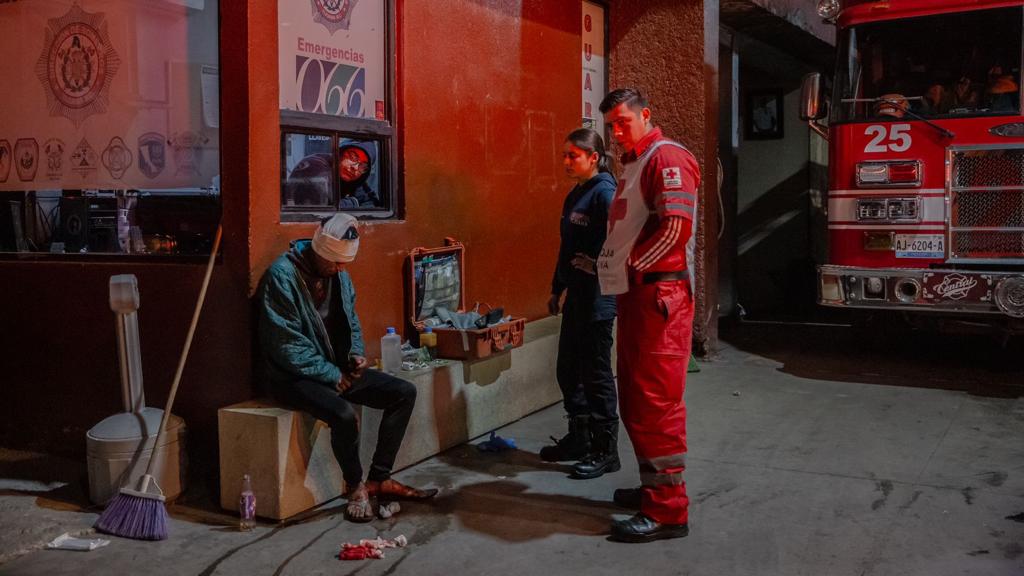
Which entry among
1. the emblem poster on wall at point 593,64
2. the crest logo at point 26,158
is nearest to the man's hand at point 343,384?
the crest logo at point 26,158

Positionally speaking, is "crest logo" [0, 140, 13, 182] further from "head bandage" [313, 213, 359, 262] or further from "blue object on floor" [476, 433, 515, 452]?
"blue object on floor" [476, 433, 515, 452]

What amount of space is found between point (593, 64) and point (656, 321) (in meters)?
5.24

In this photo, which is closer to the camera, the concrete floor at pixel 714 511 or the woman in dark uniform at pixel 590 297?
the concrete floor at pixel 714 511

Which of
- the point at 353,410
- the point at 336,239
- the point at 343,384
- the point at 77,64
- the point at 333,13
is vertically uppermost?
the point at 333,13

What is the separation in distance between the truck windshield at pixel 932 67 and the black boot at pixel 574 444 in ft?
12.9

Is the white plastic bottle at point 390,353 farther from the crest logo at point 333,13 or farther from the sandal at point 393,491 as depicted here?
the crest logo at point 333,13

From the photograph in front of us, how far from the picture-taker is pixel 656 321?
4477 millimetres

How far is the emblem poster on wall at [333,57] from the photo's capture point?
18.4 ft

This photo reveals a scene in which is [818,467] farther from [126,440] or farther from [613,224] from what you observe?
[126,440]

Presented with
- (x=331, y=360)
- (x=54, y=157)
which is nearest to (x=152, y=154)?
(x=54, y=157)

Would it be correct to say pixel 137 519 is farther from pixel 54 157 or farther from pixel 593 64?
pixel 593 64

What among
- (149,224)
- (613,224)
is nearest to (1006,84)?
(613,224)

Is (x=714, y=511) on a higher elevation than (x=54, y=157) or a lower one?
lower

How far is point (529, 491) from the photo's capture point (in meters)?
5.35
